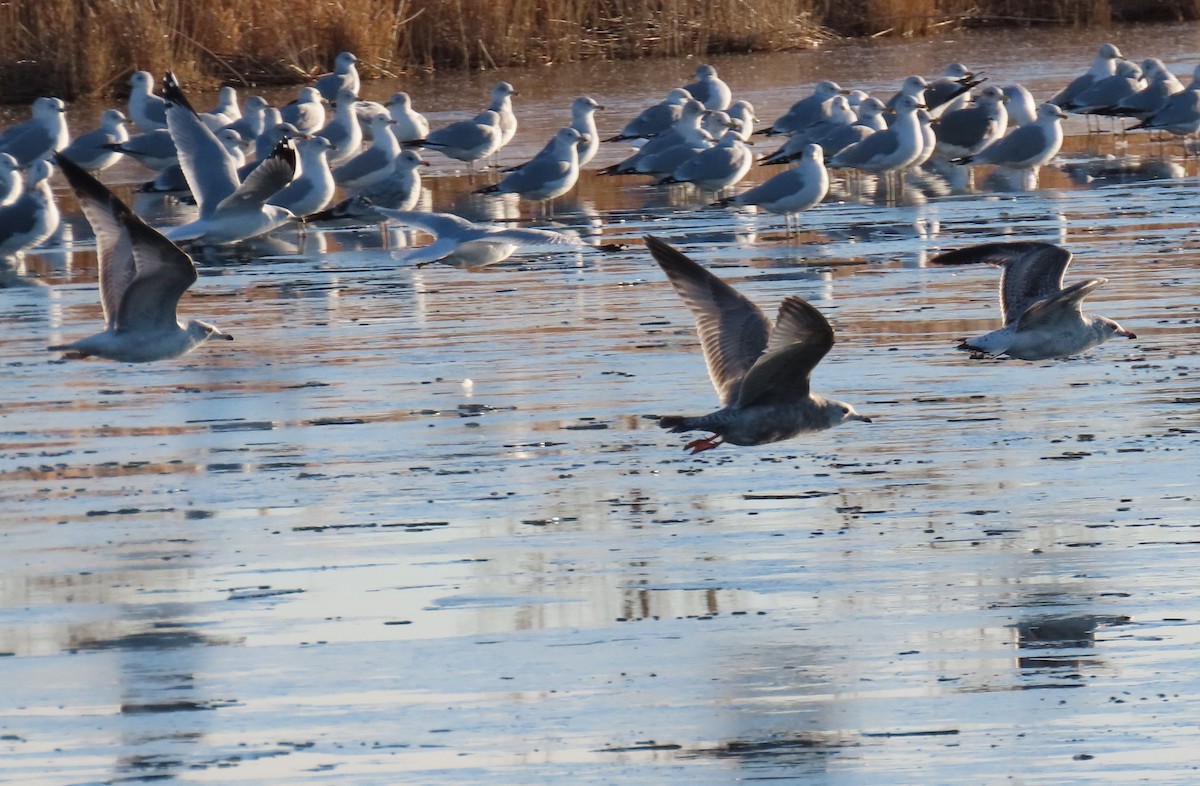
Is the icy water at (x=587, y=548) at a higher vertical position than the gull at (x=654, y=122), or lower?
lower

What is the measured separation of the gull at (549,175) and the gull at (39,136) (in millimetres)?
4821

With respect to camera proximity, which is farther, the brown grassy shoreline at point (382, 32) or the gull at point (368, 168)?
the brown grassy shoreline at point (382, 32)

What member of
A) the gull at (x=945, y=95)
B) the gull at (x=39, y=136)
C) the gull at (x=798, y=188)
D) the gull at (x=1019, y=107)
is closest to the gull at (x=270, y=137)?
the gull at (x=39, y=136)

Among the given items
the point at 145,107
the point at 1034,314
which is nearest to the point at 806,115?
the point at 145,107

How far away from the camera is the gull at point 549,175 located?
17844mm

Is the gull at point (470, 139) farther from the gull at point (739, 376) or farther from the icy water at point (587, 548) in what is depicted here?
the gull at point (739, 376)

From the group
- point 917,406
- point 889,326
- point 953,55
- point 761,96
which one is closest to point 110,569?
point 917,406

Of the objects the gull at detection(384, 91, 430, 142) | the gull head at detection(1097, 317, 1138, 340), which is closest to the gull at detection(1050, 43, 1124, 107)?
the gull at detection(384, 91, 430, 142)

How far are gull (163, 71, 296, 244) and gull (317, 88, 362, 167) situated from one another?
235 inches

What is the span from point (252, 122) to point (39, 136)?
6.49ft

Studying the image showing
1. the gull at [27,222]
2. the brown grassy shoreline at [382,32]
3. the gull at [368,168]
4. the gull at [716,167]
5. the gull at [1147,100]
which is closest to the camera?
the gull at [27,222]

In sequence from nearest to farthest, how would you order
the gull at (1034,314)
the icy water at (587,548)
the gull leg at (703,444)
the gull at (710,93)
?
the icy water at (587,548)
the gull leg at (703,444)
the gull at (1034,314)
the gull at (710,93)

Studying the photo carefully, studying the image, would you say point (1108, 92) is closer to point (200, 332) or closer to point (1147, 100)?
point (1147, 100)

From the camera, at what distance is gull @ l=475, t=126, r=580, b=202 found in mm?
17844
